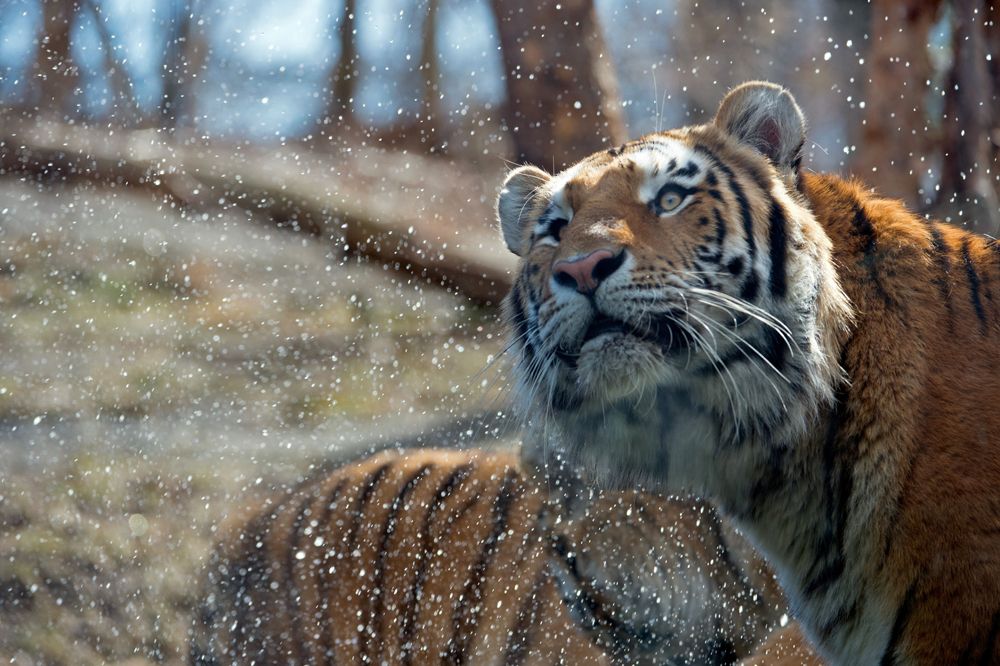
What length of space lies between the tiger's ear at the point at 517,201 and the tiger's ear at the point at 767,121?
345 millimetres

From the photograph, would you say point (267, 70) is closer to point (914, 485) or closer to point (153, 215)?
point (153, 215)

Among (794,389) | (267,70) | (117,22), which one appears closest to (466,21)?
(267,70)

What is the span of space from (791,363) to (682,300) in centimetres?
22

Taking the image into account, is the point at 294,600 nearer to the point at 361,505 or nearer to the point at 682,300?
the point at 361,505

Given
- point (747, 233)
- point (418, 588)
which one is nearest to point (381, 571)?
point (418, 588)

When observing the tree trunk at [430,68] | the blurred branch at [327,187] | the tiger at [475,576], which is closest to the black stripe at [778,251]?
the tiger at [475,576]

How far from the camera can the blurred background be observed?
3.50m

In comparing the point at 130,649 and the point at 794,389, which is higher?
the point at 794,389

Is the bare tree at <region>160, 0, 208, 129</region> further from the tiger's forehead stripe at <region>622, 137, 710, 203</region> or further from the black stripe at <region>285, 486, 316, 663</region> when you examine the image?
the tiger's forehead stripe at <region>622, 137, 710, 203</region>

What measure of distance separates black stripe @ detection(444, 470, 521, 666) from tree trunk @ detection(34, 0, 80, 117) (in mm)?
2686

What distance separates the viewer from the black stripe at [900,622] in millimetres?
1337

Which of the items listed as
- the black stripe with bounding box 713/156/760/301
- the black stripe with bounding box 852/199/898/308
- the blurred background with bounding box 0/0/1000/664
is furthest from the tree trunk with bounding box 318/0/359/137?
the black stripe with bounding box 852/199/898/308

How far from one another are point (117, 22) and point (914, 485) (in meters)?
3.87

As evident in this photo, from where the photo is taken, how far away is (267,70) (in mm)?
4559
